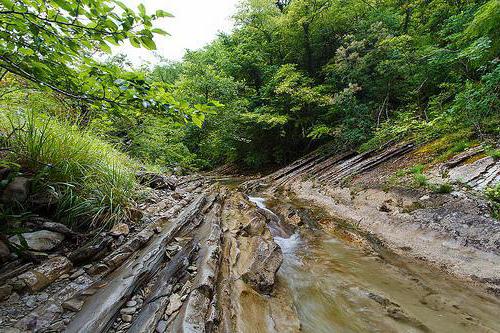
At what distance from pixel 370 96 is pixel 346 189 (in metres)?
6.11

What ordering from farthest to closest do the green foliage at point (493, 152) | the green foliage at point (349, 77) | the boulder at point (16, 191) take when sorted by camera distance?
the green foliage at point (349, 77), the green foliage at point (493, 152), the boulder at point (16, 191)

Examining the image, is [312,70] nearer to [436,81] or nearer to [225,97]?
[225,97]

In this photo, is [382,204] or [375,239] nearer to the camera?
[375,239]

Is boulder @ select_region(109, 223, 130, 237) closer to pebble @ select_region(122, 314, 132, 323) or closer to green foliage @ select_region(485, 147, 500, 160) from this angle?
pebble @ select_region(122, 314, 132, 323)

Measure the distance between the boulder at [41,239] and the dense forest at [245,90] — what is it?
1.13ft

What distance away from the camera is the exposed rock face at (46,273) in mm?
2119

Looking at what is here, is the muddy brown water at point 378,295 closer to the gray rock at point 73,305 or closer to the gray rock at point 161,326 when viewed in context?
the gray rock at point 161,326

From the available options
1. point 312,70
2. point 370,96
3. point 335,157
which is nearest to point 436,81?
point 370,96

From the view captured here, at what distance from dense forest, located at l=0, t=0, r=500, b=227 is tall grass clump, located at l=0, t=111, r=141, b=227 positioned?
2 centimetres

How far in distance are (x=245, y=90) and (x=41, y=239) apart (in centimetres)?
1526

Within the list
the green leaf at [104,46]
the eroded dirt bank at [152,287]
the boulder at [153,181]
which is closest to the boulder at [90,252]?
the eroded dirt bank at [152,287]

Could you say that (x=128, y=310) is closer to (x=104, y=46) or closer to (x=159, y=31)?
(x=104, y=46)

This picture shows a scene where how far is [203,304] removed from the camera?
7.81 feet

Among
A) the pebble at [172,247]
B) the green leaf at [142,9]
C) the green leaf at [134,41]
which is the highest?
the green leaf at [142,9]
